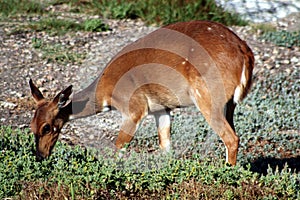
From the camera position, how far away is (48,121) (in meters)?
7.48

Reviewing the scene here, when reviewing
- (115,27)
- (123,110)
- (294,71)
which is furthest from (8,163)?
(115,27)

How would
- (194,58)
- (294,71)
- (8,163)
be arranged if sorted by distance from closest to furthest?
(8,163), (194,58), (294,71)

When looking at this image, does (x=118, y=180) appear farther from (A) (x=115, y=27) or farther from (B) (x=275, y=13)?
(B) (x=275, y=13)

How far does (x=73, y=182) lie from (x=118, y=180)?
16.5 inches

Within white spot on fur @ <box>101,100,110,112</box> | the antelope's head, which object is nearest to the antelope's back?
white spot on fur @ <box>101,100,110,112</box>

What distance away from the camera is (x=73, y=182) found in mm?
6316

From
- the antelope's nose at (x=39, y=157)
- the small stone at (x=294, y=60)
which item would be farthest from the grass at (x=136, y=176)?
the small stone at (x=294, y=60)

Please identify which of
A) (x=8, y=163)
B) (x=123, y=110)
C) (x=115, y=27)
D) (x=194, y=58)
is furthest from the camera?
(x=115, y=27)


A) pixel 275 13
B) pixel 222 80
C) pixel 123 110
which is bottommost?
pixel 275 13

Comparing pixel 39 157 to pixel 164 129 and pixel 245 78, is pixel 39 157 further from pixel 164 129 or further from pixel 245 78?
pixel 245 78

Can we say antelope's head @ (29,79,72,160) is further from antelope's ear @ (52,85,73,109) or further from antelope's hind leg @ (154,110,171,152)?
antelope's hind leg @ (154,110,171,152)

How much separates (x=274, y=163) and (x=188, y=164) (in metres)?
1.74

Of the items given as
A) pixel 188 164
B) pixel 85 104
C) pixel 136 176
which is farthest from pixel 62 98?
pixel 188 164

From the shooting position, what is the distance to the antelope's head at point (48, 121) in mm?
7375
